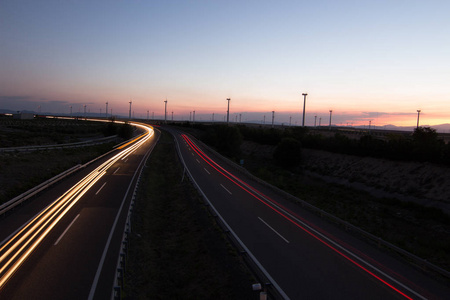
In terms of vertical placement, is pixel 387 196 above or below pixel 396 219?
above

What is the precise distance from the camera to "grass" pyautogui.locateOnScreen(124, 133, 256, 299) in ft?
31.7

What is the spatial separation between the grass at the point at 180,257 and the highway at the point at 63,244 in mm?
1037

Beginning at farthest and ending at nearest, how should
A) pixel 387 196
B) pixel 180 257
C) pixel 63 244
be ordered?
pixel 387 196, pixel 180 257, pixel 63 244

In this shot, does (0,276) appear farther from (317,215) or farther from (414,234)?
(414,234)

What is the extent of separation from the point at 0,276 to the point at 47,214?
20.5 ft

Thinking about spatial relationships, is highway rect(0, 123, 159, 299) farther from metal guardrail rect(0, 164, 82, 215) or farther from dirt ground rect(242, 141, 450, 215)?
dirt ground rect(242, 141, 450, 215)

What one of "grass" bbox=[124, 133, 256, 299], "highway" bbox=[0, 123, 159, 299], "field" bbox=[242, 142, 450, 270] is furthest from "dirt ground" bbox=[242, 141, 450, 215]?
"highway" bbox=[0, 123, 159, 299]

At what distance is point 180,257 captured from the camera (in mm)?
12945

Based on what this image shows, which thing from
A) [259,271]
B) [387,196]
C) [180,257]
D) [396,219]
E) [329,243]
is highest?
[259,271]

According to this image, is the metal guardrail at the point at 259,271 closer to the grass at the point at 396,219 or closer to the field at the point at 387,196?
the field at the point at 387,196

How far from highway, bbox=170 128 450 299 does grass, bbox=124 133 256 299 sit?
110cm

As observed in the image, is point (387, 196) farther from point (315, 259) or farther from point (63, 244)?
point (63, 244)

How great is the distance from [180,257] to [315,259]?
6.39 metres

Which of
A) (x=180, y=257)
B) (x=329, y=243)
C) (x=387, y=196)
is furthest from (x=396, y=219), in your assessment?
(x=180, y=257)
